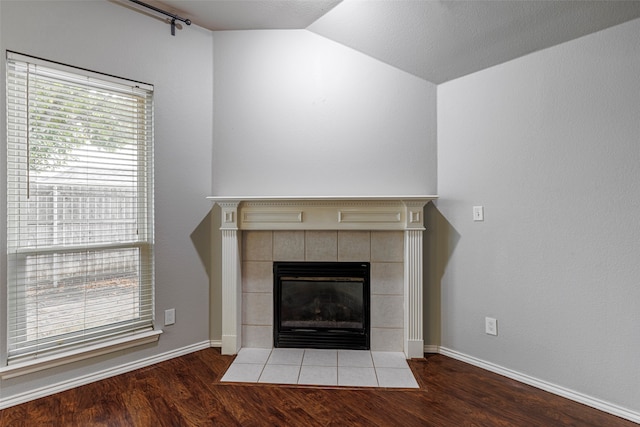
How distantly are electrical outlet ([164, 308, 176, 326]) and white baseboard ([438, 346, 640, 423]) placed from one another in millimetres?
2140

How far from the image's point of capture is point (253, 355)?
8.28 ft

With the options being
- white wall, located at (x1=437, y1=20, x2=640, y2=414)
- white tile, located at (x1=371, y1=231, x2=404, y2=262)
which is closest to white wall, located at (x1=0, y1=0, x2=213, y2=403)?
white tile, located at (x1=371, y1=231, x2=404, y2=262)

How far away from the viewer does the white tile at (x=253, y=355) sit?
242cm

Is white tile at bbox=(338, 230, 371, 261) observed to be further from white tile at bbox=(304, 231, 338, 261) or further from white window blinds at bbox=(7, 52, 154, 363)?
white window blinds at bbox=(7, 52, 154, 363)

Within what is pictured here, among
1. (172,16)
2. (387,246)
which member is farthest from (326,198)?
(172,16)

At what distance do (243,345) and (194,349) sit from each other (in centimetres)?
39

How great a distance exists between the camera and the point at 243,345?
8.77 feet

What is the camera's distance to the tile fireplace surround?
250cm

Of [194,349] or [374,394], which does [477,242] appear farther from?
[194,349]

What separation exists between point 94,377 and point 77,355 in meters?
0.21

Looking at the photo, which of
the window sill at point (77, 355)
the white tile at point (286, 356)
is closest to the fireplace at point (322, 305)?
the white tile at point (286, 356)

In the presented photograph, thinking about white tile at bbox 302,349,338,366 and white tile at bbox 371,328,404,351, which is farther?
white tile at bbox 371,328,404,351

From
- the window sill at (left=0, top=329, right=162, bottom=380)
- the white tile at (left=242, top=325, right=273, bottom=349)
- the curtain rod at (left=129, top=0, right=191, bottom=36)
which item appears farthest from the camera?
the white tile at (left=242, top=325, right=273, bottom=349)

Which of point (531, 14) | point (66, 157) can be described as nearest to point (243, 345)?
point (66, 157)
